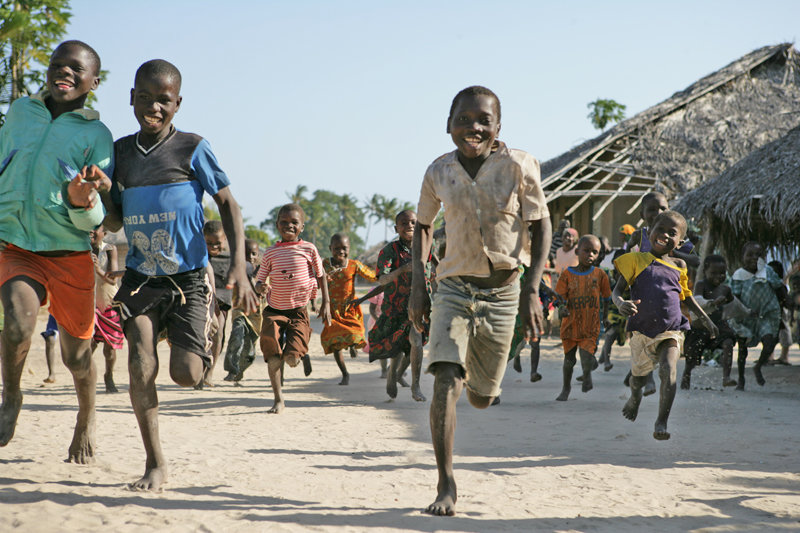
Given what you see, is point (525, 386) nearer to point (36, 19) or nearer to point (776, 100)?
point (776, 100)

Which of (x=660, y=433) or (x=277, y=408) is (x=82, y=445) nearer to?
(x=277, y=408)

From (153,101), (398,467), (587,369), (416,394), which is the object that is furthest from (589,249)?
(153,101)

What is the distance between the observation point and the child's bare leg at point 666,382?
546 cm

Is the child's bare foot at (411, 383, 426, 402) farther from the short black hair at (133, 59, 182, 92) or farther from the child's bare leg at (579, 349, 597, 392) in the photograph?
the short black hair at (133, 59, 182, 92)

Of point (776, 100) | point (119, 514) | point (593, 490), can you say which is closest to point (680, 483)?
point (593, 490)

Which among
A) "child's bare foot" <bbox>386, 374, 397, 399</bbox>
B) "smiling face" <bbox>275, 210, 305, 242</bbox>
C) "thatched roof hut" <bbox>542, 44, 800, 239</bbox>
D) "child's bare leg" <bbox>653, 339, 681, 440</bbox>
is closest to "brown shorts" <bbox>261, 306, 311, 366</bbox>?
"smiling face" <bbox>275, 210, 305, 242</bbox>

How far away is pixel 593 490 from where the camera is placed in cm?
432

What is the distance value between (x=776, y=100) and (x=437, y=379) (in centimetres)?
1987

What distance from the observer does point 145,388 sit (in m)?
3.93

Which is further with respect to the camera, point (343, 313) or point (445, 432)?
point (343, 313)

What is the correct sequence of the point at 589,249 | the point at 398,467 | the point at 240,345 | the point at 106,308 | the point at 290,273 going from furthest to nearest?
the point at 240,345 → the point at 589,249 → the point at 106,308 → the point at 290,273 → the point at 398,467

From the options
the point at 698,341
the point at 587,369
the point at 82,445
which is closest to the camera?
the point at 82,445

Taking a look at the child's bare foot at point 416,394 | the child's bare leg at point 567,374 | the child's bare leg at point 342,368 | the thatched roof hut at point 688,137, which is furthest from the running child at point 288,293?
the thatched roof hut at point 688,137

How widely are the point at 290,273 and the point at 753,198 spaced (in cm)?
763
